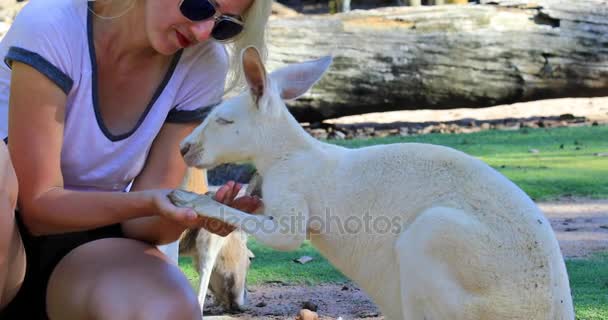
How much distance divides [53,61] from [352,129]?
4611 mm

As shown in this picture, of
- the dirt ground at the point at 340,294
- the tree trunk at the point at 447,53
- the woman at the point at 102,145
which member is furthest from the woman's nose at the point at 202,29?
the tree trunk at the point at 447,53

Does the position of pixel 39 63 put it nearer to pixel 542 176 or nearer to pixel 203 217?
pixel 203 217

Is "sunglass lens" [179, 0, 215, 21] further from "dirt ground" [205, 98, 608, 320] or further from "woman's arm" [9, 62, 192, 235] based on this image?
"dirt ground" [205, 98, 608, 320]

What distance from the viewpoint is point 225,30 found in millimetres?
1850

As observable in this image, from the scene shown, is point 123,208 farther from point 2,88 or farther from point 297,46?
point 297,46

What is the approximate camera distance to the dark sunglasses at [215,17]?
175 centimetres

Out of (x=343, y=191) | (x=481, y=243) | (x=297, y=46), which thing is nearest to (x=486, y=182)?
(x=481, y=243)

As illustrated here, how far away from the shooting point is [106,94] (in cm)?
194

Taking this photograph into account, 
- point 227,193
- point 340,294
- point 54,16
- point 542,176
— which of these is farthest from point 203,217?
point 542,176

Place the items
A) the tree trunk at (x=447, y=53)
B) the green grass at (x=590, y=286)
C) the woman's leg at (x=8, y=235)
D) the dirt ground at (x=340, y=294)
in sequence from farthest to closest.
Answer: the tree trunk at (x=447, y=53) → the dirt ground at (x=340, y=294) → the green grass at (x=590, y=286) → the woman's leg at (x=8, y=235)

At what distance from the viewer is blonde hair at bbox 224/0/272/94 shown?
1.95 meters

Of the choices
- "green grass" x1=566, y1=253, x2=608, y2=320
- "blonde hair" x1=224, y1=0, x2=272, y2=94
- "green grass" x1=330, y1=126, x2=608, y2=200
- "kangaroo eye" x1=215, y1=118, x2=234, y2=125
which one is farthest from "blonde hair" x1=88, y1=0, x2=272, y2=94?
"green grass" x1=330, y1=126, x2=608, y2=200

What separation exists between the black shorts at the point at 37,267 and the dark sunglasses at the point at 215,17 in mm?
475

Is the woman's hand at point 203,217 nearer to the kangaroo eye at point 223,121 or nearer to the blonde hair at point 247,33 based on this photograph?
the kangaroo eye at point 223,121
